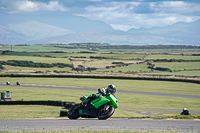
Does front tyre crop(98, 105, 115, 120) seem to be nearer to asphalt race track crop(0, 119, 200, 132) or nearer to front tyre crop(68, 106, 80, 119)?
asphalt race track crop(0, 119, 200, 132)

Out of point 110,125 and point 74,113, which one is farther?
point 74,113

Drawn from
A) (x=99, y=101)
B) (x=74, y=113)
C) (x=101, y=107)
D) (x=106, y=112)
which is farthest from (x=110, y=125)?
(x=74, y=113)

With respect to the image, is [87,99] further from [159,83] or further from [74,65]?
[74,65]


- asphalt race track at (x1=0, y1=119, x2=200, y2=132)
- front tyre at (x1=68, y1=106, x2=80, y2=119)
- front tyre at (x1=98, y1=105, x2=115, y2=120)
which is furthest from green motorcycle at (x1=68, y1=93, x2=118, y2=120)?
front tyre at (x1=68, y1=106, x2=80, y2=119)

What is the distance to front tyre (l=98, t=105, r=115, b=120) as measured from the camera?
1642 cm

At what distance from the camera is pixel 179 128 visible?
1623 centimetres

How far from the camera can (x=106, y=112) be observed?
54.5 ft

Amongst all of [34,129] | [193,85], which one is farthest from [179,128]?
[193,85]

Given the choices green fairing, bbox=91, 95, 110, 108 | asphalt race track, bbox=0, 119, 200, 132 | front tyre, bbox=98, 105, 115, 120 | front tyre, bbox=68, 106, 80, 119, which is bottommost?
asphalt race track, bbox=0, 119, 200, 132

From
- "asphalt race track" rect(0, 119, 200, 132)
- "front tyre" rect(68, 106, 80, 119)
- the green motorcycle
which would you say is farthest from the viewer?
"front tyre" rect(68, 106, 80, 119)

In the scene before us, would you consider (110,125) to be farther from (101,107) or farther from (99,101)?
(99,101)

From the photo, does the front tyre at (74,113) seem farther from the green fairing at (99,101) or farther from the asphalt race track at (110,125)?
the green fairing at (99,101)

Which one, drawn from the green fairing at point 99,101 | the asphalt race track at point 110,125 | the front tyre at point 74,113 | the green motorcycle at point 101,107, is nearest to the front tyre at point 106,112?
the green motorcycle at point 101,107

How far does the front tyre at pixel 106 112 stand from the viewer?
53.9 feet
